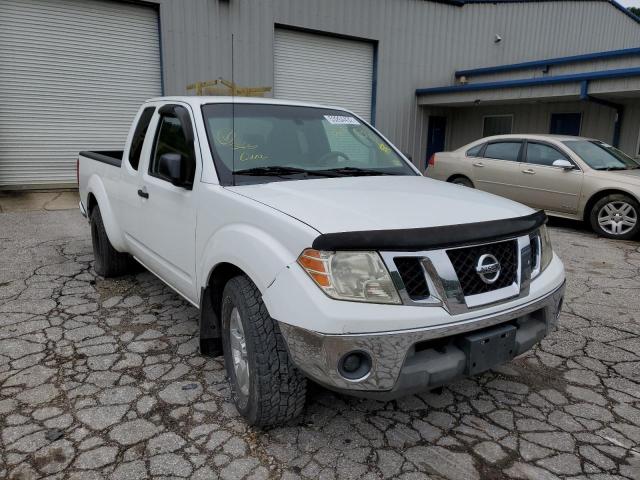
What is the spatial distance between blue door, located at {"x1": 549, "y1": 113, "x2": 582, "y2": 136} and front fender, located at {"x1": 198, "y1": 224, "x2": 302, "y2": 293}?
1427 centimetres

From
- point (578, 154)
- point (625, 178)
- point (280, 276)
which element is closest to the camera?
point (280, 276)

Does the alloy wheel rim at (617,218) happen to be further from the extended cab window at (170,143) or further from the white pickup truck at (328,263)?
the extended cab window at (170,143)

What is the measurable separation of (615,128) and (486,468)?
13.8m

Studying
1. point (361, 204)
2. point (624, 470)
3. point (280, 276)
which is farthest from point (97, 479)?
point (624, 470)

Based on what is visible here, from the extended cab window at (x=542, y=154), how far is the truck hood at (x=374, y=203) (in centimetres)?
613

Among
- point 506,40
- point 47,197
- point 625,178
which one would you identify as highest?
point 506,40

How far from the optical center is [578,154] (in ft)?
27.5

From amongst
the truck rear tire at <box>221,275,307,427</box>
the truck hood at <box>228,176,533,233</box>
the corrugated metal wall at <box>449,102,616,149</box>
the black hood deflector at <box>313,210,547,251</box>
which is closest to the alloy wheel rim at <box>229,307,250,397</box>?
the truck rear tire at <box>221,275,307,427</box>

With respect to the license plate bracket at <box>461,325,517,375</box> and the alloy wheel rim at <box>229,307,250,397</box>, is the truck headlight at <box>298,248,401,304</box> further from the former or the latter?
the alloy wheel rim at <box>229,307,250,397</box>

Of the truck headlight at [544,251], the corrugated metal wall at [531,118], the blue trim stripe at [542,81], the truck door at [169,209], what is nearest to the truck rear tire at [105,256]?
the truck door at [169,209]

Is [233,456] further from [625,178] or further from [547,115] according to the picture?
[547,115]

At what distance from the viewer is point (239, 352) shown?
2740 mm

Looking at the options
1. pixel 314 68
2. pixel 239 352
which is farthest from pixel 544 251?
pixel 314 68

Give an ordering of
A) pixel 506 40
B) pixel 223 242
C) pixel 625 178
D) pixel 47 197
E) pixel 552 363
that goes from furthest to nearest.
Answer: pixel 506 40 < pixel 47 197 < pixel 625 178 < pixel 552 363 < pixel 223 242
